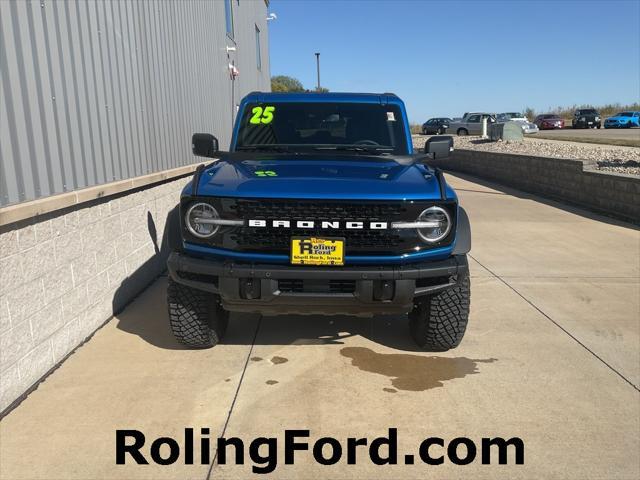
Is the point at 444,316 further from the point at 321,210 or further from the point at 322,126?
the point at 322,126

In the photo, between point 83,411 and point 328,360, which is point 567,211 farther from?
point 83,411

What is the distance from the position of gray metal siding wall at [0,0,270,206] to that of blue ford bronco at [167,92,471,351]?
3.74 feet

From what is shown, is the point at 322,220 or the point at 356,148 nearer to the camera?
the point at 322,220

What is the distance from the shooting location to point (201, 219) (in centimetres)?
342

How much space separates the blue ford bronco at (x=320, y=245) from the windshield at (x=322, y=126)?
78 centimetres

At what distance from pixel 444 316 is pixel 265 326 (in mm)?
1594

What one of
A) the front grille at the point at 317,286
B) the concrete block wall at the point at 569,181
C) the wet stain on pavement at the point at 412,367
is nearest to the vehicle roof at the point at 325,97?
the front grille at the point at 317,286

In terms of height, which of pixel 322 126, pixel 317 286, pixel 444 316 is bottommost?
pixel 444 316

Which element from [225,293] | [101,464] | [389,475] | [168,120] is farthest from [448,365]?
[168,120]

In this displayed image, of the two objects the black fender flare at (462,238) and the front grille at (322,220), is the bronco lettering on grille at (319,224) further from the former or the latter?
the black fender flare at (462,238)

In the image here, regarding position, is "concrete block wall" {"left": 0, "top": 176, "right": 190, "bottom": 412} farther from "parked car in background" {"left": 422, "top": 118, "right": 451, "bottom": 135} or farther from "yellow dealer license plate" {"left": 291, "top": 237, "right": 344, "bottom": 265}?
"parked car in background" {"left": 422, "top": 118, "right": 451, "bottom": 135}

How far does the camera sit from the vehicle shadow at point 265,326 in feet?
13.8

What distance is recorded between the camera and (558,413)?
10.3 ft

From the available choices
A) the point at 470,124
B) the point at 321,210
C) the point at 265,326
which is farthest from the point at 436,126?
the point at 321,210
